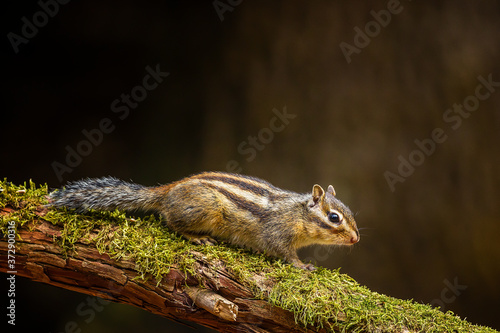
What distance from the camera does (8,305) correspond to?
3.95 meters

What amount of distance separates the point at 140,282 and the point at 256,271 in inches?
27.0

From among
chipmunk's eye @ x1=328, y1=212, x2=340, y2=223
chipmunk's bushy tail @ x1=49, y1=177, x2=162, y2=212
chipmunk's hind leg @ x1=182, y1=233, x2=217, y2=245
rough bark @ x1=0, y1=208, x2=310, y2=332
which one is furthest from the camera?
chipmunk's eye @ x1=328, y1=212, x2=340, y2=223

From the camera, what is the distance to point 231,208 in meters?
2.69

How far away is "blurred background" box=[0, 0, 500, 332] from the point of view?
4.04m

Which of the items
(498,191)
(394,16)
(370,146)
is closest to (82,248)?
(370,146)

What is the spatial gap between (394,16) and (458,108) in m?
1.12

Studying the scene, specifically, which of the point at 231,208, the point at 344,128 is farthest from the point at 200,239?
the point at 344,128

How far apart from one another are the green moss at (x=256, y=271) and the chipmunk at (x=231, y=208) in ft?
0.34

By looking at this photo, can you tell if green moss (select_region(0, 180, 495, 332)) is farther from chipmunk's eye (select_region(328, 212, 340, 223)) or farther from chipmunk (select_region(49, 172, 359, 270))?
chipmunk's eye (select_region(328, 212, 340, 223))

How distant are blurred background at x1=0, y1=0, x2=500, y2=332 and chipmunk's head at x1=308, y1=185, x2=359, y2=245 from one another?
1.35m

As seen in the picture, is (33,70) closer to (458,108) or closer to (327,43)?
(327,43)

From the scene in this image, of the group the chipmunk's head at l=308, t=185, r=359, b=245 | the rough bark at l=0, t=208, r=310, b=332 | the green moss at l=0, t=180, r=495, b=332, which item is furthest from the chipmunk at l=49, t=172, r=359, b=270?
the rough bark at l=0, t=208, r=310, b=332

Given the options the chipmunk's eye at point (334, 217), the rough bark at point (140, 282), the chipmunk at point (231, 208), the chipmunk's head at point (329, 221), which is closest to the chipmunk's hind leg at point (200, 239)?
the chipmunk at point (231, 208)

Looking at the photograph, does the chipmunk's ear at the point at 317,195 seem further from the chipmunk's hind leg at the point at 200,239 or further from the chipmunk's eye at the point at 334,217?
the chipmunk's hind leg at the point at 200,239
